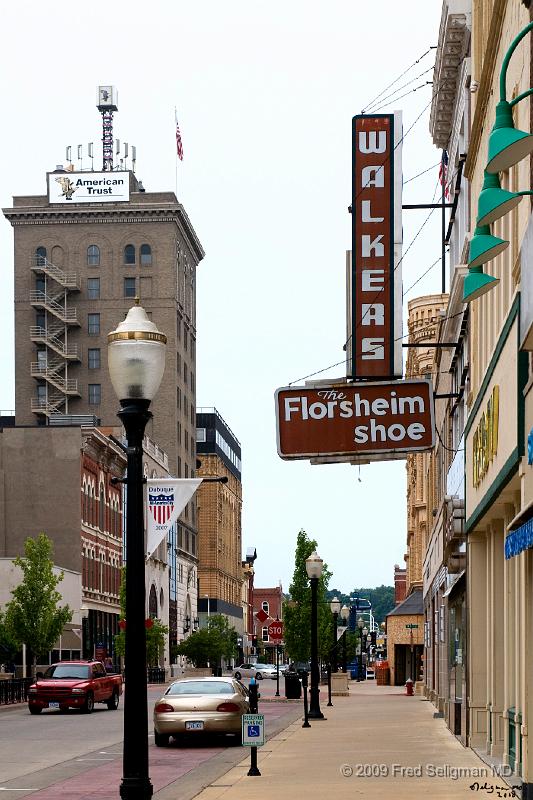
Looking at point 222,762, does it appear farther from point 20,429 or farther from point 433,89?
point 20,429

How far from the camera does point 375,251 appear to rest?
23.0 meters

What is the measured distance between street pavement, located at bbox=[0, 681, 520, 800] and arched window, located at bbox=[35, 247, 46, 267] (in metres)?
92.1

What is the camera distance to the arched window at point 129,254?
12088 cm

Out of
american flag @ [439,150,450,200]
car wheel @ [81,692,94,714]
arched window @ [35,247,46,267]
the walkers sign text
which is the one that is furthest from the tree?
arched window @ [35,247,46,267]

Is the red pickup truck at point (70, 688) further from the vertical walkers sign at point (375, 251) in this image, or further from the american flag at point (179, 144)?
the american flag at point (179, 144)

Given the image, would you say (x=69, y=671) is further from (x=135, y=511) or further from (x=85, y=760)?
(x=135, y=511)

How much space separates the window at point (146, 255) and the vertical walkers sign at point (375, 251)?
98007 millimetres

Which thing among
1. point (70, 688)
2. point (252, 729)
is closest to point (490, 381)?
point (252, 729)

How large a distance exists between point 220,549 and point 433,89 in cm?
12087

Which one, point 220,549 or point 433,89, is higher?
point 433,89

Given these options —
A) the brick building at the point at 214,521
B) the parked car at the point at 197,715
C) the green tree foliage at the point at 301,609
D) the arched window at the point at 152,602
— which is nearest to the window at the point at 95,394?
the arched window at the point at 152,602

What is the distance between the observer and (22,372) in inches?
4638

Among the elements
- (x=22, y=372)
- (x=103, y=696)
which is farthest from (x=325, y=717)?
(x=22, y=372)

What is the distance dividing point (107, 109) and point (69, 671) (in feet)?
288
